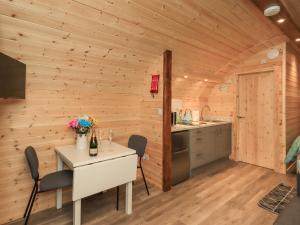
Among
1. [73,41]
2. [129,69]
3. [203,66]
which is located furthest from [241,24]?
[73,41]

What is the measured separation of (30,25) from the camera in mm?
1813

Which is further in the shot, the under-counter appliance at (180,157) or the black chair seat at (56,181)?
the under-counter appliance at (180,157)

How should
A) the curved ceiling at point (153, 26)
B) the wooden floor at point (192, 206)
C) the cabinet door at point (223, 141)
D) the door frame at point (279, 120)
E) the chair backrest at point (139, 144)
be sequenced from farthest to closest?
the cabinet door at point (223, 141)
the door frame at point (279, 120)
the chair backrest at point (139, 144)
the wooden floor at point (192, 206)
the curved ceiling at point (153, 26)

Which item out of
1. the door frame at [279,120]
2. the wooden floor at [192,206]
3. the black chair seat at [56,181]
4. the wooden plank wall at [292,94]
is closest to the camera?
the black chair seat at [56,181]

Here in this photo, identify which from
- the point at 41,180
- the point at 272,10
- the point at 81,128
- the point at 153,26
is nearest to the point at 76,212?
the point at 41,180

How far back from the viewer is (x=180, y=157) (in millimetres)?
3166

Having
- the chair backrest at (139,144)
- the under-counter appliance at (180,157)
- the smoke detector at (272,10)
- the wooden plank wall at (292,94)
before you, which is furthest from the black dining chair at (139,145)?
the wooden plank wall at (292,94)

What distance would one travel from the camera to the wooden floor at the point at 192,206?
7.20ft

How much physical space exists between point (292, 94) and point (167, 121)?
9.54ft

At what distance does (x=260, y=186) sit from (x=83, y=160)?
2803 mm

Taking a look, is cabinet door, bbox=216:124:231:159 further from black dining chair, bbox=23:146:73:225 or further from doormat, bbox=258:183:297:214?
black dining chair, bbox=23:146:73:225

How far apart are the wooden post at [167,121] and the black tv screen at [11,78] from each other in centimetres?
178

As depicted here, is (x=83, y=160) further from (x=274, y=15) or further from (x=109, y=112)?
(x=274, y=15)

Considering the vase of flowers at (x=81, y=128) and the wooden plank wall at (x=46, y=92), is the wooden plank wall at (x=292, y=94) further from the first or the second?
the vase of flowers at (x=81, y=128)
